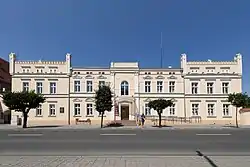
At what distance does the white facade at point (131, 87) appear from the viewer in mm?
46188

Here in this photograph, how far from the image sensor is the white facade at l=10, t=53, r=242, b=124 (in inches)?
1818

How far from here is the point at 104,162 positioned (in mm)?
8227

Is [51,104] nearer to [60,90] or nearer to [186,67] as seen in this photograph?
[60,90]

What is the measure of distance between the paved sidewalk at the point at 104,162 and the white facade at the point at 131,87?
3728cm

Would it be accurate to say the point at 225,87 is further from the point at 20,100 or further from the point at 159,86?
the point at 20,100

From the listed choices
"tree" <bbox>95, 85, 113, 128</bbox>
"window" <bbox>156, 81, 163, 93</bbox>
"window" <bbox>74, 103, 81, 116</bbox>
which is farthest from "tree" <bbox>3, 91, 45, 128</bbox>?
"window" <bbox>156, 81, 163, 93</bbox>

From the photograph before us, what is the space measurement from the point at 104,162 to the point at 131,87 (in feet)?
127

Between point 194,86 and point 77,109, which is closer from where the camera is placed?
point 77,109

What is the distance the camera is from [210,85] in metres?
47.1

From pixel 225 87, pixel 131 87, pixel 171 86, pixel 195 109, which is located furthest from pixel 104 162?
pixel 225 87

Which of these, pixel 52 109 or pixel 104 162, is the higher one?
pixel 52 109

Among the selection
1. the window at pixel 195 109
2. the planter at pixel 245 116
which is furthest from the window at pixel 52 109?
the planter at pixel 245 116

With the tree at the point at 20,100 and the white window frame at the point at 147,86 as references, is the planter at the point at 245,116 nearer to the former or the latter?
the white window frame at the point at 147,86

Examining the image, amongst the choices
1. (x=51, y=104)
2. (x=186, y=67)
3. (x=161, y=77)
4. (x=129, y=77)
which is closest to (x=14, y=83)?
(x=51, y=104)
